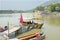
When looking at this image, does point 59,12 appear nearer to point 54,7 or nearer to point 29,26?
point 54,7

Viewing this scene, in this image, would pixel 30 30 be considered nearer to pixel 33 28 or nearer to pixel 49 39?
pixel 33 28

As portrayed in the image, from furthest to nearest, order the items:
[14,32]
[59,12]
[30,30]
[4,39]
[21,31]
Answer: [59,12]
[30,30]
[21,31]
[14,32]
[4,39]

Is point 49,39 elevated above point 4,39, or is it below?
below

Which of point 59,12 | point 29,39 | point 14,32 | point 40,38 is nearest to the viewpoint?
point 29,39

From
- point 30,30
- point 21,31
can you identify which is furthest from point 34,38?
point 30,30

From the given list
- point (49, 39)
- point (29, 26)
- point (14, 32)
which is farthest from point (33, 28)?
point (49, 39)

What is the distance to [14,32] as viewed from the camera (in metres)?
17.0

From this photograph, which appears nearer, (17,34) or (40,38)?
(40,38)

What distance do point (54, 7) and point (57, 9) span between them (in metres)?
2.02

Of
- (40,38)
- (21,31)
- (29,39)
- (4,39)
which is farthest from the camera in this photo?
(21,31)

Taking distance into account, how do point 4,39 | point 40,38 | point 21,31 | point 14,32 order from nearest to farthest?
point 4,39 < point 40,38 < point 14,32 < point 21,31

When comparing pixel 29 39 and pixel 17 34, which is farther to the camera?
pixel 17 34

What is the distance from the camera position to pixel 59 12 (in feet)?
226

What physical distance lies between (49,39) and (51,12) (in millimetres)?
57453
